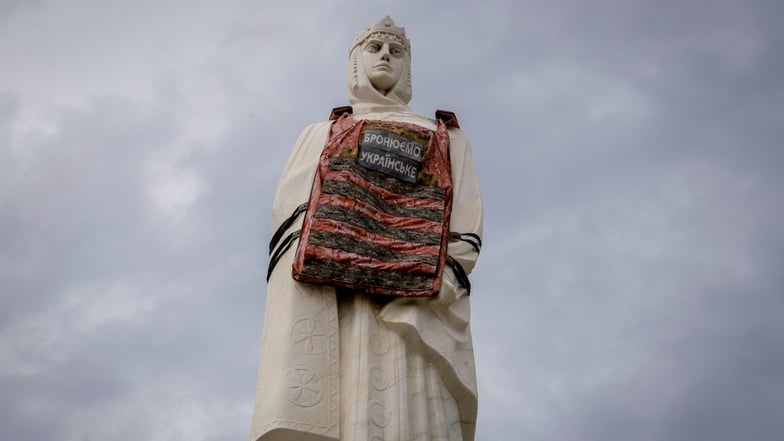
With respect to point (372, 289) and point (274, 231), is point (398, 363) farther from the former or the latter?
point (274, 231)

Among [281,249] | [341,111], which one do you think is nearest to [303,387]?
[281,249]

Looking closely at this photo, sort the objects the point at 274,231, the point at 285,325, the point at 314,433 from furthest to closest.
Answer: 1. the point at 274,231
2. the point at 285,325
3. the point at 314,433

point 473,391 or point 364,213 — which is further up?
point 364,213

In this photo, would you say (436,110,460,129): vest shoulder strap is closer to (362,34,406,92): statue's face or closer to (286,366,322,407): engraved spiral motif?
(362,34,406,92): statue's face

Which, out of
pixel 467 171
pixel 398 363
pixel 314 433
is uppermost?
pixel 467 171

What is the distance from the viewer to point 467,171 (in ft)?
46.3

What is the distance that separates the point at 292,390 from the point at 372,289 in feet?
4.22

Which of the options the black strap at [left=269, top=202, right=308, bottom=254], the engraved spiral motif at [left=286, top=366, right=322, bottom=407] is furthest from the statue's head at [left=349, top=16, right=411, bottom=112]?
the engraved spiral motif at [left=286, top=366, right=322, bottom=407]

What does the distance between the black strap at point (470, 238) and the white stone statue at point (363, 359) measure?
2 cm

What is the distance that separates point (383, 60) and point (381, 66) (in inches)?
3.3

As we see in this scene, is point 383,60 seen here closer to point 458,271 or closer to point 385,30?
point 385,30

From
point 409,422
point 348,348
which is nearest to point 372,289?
point 348,348

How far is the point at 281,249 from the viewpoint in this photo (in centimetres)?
1310

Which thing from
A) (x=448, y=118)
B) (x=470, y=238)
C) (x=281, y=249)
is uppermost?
(x=448, y=118)
